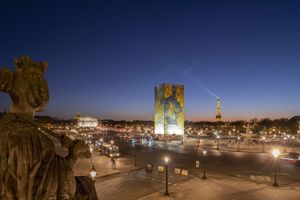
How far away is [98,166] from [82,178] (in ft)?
90.9

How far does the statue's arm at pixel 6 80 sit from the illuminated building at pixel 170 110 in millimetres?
86287

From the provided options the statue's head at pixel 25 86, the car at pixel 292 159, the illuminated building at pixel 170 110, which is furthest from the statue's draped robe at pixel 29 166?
the illuminated building at pixel 170 110

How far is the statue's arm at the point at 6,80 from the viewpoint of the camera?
3.78m

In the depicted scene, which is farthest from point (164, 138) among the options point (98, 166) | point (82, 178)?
point (82, 178)

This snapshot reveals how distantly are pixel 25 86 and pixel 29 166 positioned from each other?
1135mm

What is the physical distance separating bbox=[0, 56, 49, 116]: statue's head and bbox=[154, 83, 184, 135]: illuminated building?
86.1 m

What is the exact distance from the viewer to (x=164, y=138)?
271 ft

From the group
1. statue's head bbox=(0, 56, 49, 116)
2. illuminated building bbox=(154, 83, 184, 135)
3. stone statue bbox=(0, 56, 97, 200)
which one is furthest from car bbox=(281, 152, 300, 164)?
illuminated building bbox=(154, 83, 184, 135)

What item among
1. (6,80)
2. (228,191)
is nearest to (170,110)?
(228,191)

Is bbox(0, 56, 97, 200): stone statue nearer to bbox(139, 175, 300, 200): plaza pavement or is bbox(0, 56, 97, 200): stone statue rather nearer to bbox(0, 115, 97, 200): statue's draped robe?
bbox(0, 115, 97, 200): statue's draped robe

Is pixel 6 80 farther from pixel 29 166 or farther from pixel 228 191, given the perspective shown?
pixel 228 191

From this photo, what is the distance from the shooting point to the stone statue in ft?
11.1

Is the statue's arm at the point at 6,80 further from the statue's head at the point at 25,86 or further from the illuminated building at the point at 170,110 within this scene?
the illuminated building at the point at 170,110

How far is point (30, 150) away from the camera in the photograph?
3.48 m
